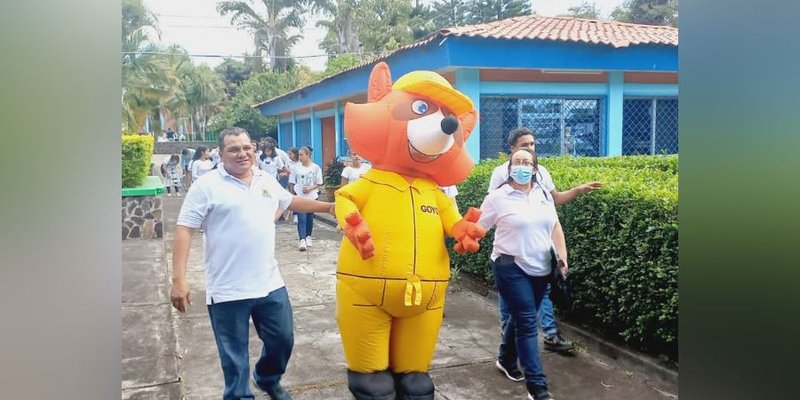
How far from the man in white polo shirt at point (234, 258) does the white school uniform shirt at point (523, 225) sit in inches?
53.1

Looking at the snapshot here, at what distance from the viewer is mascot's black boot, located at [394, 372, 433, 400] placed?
3658 millimetres

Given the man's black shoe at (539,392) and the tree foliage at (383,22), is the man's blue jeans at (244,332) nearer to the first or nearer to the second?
the man's black shoe at (539,392)

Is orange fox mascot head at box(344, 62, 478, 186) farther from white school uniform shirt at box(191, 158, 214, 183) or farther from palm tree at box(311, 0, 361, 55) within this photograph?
palm tree at box(311, 0, 361, 55)

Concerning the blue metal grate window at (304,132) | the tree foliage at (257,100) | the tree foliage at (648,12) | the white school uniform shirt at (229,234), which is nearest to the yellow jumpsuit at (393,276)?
the white school uniform shirt at (229,234)

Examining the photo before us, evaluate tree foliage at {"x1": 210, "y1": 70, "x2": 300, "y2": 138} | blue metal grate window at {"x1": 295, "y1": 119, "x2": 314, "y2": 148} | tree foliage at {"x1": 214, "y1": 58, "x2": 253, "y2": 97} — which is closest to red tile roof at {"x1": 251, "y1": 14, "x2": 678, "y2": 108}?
blue metal grate window at {"x1": 295, "y1": 119, "x2": 314, "y2": 148}

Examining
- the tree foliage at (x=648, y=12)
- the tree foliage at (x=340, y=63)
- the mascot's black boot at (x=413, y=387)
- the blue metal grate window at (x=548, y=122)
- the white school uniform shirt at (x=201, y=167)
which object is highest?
the tree foliage at (x=648, y=12)

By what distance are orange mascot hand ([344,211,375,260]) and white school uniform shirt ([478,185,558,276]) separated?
3.27ft

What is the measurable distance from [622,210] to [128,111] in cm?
2072

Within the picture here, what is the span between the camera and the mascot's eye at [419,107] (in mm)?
3654
